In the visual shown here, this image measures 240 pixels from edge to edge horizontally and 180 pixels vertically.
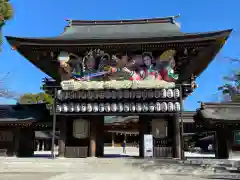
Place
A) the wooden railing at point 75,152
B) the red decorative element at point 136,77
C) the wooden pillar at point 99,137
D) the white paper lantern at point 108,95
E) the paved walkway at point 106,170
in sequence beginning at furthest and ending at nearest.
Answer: the wooden pillar at point 99,137
the wooden railing at point 75,152
the red decorative element at point 136,77
the white paper lantern at point 108,95
the paved walkway at point 106,170

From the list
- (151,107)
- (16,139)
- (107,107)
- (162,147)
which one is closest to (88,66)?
(107,107)

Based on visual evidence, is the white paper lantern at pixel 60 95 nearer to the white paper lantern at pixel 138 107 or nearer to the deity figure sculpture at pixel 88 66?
the deity figure sculpture at pixel 88 66

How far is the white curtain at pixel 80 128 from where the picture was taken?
2092 centimetres

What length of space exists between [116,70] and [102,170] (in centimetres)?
775

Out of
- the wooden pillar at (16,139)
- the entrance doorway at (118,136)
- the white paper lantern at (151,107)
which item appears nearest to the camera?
the white paper lantern at (151,107)

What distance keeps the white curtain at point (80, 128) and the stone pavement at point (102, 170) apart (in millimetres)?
3600

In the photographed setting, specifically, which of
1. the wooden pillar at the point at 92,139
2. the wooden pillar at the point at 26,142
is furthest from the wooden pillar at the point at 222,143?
the wooden pillar at the point at 26,142

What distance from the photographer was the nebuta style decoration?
1972 cm

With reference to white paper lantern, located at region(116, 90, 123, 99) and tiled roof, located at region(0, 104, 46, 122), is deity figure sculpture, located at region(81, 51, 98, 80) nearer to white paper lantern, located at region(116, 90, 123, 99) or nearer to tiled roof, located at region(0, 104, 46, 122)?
white paper lantern, located at region(116, 90, 123, 99)

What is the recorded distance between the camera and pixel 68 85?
19875mm

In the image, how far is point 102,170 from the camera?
601 inches

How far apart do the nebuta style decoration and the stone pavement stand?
5275 millimetres

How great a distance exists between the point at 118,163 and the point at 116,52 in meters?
7.94

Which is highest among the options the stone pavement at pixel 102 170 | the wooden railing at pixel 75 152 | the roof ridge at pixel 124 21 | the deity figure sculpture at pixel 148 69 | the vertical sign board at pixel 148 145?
the roof ridge at pixel 124 21
